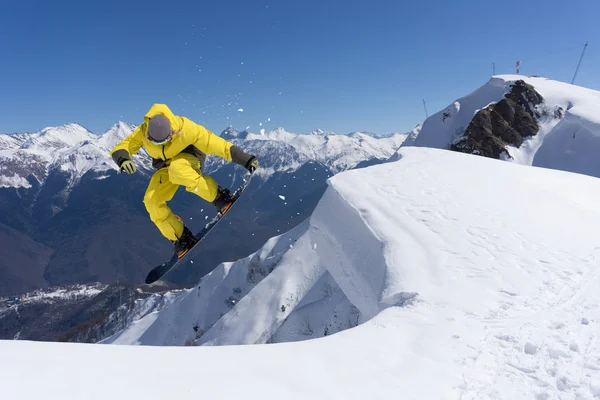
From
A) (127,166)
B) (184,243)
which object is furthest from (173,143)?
(184,243)

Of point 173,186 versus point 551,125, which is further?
point 551,125

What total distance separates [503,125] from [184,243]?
6822 centimetres

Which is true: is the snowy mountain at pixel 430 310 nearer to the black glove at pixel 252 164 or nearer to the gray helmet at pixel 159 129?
the black glove at pixel 252 164

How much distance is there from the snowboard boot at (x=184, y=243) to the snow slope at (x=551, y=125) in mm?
58129

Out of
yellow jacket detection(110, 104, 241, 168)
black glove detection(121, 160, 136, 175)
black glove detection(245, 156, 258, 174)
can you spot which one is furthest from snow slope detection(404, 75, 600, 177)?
black glove detection(121, 160, 136, 175)

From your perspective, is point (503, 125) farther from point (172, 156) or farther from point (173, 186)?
point (172, 156)

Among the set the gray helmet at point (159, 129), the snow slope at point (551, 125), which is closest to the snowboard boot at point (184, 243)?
the gray helmet at point (159, 129)

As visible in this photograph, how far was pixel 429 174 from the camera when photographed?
14.6m

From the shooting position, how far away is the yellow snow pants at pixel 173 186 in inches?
329

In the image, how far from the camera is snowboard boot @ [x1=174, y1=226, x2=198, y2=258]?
32.5 feet

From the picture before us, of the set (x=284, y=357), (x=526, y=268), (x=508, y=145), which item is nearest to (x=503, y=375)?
(x=284, y=357)

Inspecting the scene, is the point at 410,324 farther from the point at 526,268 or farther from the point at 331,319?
the point at 331,319

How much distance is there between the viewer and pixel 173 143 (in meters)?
8.36

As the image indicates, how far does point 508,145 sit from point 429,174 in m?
56.7
